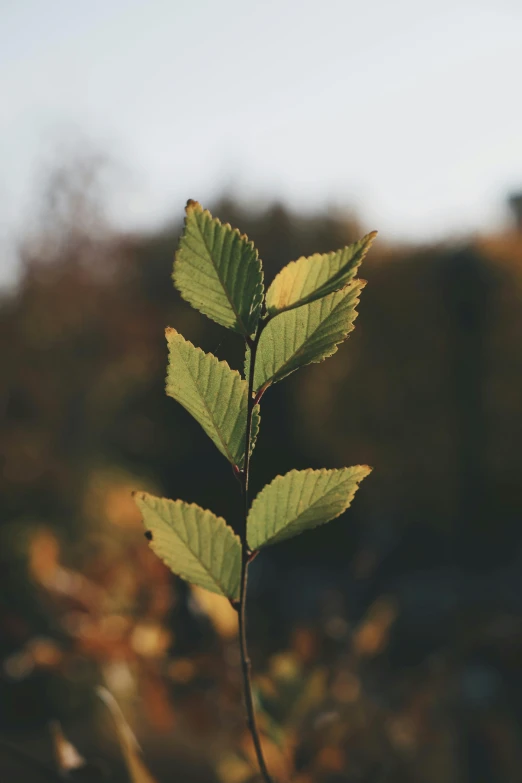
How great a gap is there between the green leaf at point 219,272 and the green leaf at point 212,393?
2cm

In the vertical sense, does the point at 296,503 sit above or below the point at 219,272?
below

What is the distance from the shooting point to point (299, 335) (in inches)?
11.4

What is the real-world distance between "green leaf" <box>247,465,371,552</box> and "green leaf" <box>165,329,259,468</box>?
3cm

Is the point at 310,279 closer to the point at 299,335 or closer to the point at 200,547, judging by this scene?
the point at 299,335

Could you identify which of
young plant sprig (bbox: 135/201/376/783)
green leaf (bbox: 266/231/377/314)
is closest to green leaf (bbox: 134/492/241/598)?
young plant sprig (bbox: 135/201/376/783)

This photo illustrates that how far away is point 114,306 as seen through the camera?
19.7 ft

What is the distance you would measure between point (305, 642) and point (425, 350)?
19.4 feet

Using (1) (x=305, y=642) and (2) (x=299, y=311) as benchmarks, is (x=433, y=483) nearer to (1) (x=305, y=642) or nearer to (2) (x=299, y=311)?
(1) (x=305, y=642)

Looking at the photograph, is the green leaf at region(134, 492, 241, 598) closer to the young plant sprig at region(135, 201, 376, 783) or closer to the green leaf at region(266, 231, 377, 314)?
the young plant sprig at region(135, 201, 376, 783)

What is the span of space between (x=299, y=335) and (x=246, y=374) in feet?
0.10

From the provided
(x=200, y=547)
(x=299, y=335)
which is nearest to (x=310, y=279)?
(x=299, y=335)

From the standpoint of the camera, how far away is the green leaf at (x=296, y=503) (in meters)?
0.30

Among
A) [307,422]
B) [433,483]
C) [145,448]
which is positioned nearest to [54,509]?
[145,448]

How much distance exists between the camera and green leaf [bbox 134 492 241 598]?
0.97 feet
